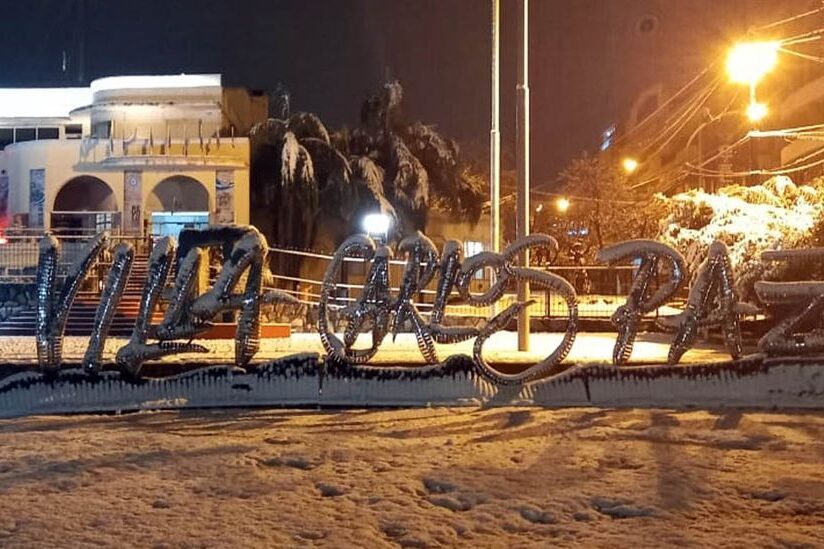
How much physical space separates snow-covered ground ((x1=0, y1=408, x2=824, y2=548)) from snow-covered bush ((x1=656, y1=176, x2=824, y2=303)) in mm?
10756

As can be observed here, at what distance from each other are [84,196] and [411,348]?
1873 cm

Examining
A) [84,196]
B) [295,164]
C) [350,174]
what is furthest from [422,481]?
[84,196]

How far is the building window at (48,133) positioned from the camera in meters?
38.9

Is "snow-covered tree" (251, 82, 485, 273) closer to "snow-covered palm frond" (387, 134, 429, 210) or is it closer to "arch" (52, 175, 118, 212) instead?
"snow-covered palm frond" (387, 134, 429, 210)

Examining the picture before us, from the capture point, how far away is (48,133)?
3906cm

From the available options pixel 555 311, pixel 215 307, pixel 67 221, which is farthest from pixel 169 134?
pixel 215 307

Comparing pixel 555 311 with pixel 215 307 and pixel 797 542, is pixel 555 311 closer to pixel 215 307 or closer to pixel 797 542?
pixel 215 307

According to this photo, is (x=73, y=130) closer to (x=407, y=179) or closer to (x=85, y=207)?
(x=85, y=207)

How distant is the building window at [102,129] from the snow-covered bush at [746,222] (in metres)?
20.5

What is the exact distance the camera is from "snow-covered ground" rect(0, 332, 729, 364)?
680 inches

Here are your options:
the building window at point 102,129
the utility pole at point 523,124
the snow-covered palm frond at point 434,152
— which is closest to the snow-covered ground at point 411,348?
the utility pole at point 523,124

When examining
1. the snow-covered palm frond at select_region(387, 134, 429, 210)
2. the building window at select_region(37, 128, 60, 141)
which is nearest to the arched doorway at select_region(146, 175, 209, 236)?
the snow-covered palm frond at select_region(387, 134, 429, 210)

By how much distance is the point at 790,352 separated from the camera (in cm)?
1122

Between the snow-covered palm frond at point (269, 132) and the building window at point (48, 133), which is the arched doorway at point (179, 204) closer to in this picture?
the snow-covered palm frond at point (269, 132)
